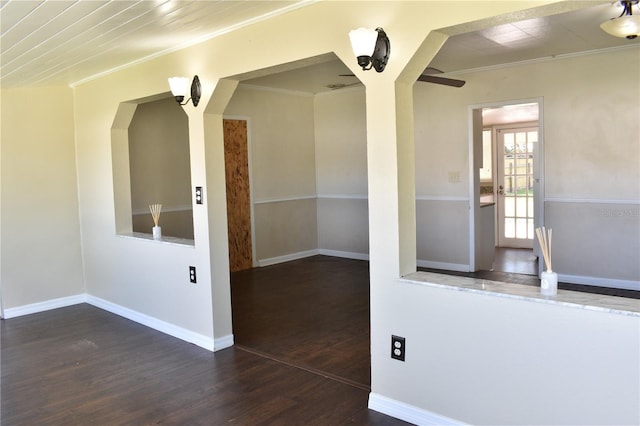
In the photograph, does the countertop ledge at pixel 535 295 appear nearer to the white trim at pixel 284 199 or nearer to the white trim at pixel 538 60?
the white trim at pixel 538 60

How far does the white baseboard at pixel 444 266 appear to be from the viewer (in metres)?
6.19

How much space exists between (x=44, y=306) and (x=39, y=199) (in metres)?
1.11

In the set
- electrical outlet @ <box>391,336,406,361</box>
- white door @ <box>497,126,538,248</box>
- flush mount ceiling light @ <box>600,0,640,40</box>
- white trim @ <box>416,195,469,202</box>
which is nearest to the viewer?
electrical outlet @ <box>391,336,406,361</box>

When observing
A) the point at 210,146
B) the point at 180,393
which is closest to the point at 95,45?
the point at 210,146

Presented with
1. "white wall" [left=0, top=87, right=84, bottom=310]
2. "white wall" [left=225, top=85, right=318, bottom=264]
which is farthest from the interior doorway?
"white wall" [left=0, top=87, right=84, bottom=310]

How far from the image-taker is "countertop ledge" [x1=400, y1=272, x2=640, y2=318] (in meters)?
2.02

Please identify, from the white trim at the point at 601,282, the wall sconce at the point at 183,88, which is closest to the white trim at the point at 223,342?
the wall sconce at the point at 183,88

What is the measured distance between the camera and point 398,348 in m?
2.71

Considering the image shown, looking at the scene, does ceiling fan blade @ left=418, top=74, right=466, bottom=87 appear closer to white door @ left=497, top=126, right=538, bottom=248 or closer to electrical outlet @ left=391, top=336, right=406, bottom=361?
electrical outlet @ left=391, top=336, right=406, bottom=361

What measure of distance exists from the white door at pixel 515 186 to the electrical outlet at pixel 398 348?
5.79 metres

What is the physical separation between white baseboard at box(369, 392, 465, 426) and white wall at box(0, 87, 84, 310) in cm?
393

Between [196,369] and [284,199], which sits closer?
[196,369]

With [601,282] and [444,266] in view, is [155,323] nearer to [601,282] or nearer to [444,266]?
[444,266]

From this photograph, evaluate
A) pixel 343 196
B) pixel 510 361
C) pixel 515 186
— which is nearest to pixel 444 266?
pixel 343 196
